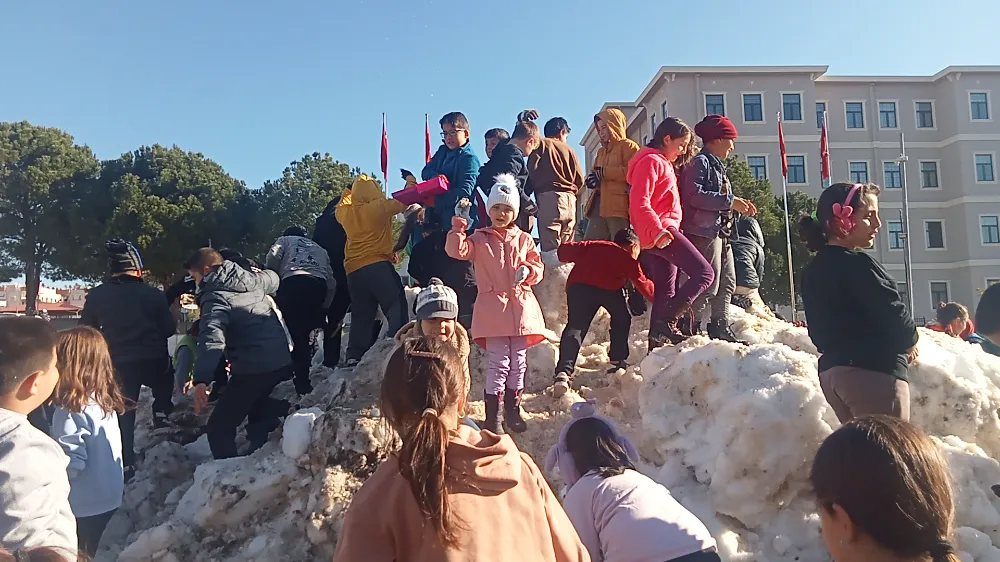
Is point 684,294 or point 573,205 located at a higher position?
point 573,205

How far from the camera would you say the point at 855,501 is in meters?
1.48

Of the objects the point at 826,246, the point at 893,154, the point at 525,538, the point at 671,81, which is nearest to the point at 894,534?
the point at 525,538

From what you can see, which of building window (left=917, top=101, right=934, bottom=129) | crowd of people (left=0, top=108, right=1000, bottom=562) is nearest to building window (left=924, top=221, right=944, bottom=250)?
building window (left=917, top=101, right=934, bottom=129)

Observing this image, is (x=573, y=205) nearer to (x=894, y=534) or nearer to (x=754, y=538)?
(x=754, y=538)

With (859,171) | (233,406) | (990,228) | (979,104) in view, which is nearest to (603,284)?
(233,406)

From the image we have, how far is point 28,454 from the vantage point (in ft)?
6.52

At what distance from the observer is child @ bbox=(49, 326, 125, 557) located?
117 inches

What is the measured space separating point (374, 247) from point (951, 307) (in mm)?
6383

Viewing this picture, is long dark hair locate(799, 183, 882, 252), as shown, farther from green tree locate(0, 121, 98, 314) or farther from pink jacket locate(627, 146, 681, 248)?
green tree locate(0, 121, 98, 314)

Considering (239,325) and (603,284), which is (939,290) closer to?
(603,284)

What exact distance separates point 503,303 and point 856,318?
203 cm

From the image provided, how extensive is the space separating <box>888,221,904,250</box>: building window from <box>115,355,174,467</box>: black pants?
1663 inches

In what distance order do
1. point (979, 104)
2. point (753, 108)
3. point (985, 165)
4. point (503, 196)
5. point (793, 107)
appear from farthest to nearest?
point (979, 104) → point (985, 165) → point (753, 108) → point (793, 107) → point (503, 196)

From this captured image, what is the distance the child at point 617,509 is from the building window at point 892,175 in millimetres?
44092
